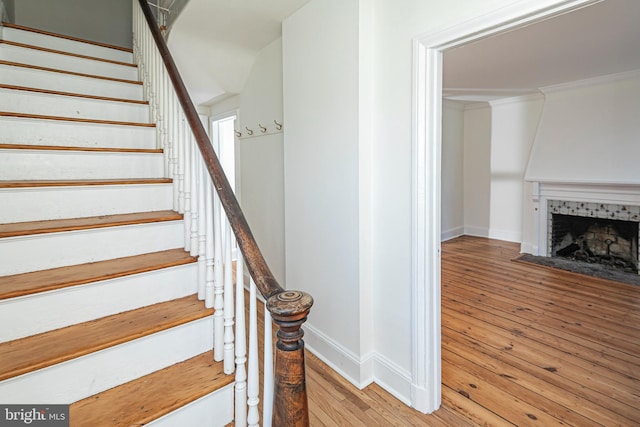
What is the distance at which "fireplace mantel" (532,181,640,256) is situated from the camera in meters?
3.78

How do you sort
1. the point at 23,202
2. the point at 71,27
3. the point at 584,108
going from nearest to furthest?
the point at 23,202 → the point at 71,27 → the point at 584,108

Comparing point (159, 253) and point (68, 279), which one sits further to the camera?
point (159, 253)

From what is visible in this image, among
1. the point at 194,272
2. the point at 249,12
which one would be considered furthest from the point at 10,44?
the point at 194,272

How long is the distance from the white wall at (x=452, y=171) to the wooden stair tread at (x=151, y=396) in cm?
498

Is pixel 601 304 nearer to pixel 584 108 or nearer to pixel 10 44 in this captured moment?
pixel 584 108

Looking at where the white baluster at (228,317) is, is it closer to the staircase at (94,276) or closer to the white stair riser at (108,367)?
the staircase at (94,276)

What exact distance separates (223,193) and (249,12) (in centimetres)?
177

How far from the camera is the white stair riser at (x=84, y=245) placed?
1375 mm

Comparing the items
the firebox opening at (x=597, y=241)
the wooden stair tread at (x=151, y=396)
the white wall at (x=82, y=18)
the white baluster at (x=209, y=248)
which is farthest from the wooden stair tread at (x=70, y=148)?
the firebox opening at (x=597, y=241)

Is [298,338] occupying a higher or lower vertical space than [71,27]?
lower

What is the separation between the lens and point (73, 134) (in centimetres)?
197

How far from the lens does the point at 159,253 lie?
171cm

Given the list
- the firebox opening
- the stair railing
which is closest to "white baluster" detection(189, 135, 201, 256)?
the stair railing

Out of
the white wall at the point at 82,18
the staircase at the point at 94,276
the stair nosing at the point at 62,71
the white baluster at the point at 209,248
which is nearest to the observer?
the staircase at the point at 94,276
